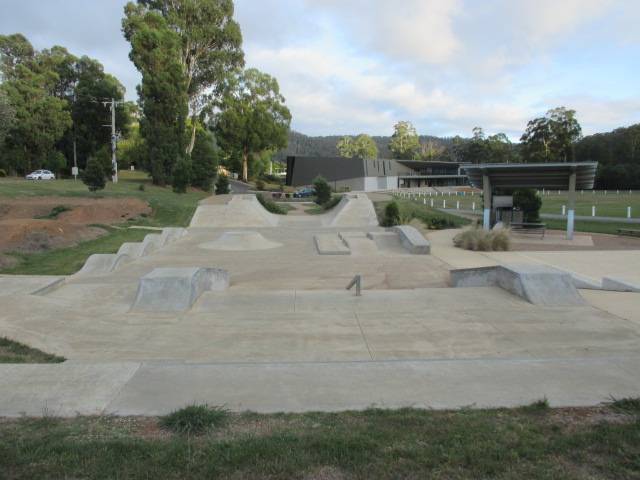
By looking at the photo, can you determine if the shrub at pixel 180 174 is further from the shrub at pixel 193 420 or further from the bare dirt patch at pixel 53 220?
the shrub at pixel 193 420

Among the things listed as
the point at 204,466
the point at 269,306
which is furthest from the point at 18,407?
the point at 269,306

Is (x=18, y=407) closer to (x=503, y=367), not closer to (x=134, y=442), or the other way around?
(x=134, y=442)

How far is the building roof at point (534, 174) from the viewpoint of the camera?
1619 cm

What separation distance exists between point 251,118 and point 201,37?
14335 mm

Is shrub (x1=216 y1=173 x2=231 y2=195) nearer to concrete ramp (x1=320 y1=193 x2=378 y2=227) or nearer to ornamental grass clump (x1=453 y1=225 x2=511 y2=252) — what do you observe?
concrete ramp (x1=320 y1=193 x2=378 y2=227)

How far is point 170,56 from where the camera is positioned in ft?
140

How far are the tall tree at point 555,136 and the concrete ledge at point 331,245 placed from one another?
84325 mm

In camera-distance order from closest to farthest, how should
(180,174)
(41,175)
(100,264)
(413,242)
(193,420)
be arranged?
(193,420) < (100,264) < (413,242) < (180,174) < (41,175)

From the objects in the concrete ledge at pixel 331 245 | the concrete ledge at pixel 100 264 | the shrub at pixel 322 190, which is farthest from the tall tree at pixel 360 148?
the concrete ledge at pixel 100 264

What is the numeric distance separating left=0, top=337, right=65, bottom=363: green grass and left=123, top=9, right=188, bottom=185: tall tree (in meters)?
39.5

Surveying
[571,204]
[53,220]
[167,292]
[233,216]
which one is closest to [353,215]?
[233,216]

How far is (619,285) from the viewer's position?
8344mm

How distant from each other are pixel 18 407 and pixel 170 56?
45.3 meters

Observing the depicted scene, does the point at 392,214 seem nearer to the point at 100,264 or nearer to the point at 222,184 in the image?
the point at 100,264
